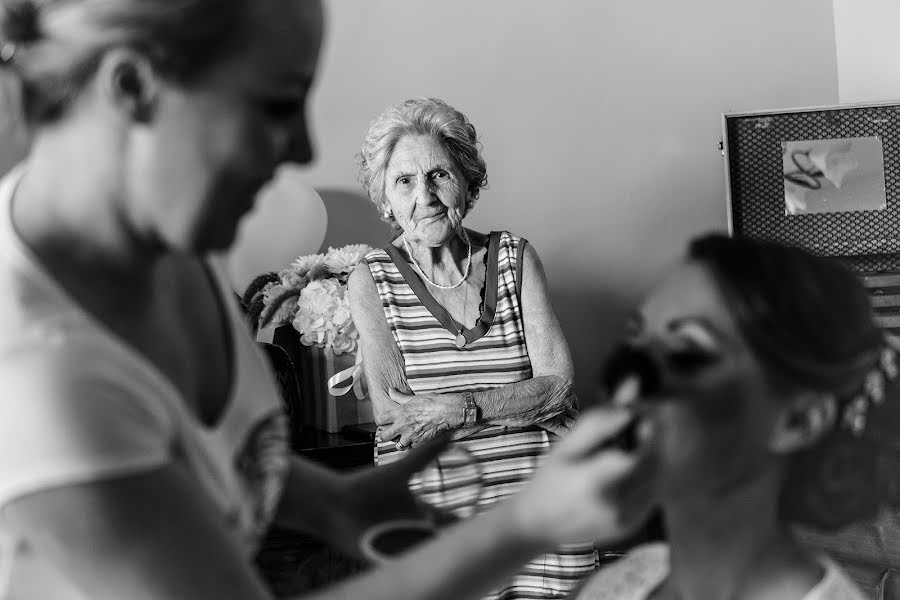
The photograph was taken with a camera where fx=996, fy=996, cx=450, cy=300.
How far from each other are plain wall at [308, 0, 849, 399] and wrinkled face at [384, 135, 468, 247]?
54cm

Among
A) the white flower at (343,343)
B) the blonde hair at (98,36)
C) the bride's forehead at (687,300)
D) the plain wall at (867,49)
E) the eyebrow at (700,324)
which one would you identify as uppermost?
the plain wall at (867,49)

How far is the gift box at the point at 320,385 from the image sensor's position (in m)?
2.11

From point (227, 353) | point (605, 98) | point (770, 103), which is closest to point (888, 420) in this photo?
point (227, 353)

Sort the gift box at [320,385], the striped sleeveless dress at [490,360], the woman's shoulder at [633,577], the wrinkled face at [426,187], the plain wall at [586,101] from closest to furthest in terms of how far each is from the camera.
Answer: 1. the woman's shoulder at [633,577]
2. the striped sleeveless dress at [490,360]
3. the wrinkled face at [426,187]
4. the gift box at [320,385]
5. the plain wall at [586,101]

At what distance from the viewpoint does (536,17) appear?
273 centimetres

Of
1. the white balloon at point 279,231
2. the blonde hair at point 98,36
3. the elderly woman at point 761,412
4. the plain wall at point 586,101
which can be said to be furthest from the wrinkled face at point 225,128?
the plain wall at point 586,101

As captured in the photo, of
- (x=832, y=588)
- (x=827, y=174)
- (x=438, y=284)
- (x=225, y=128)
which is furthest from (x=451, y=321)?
(x=225, y=128)

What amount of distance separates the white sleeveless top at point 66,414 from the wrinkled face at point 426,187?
1.32m

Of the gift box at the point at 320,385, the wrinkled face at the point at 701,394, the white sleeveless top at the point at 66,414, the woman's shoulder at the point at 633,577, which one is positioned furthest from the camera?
the gift box at the point at 320,385

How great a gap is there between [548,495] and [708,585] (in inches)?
17.6

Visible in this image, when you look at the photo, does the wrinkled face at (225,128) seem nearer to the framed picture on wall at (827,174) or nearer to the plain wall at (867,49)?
the framed picture on wall at (827,174)

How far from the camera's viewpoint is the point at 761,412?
2.88 ft

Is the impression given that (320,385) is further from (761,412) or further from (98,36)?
(98,36)

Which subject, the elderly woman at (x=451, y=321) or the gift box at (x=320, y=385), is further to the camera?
the gift box at (x=320, y=385)
